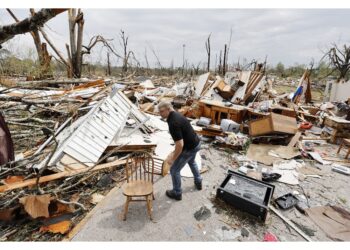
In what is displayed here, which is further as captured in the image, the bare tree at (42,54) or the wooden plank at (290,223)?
the bare tree at (42,54)

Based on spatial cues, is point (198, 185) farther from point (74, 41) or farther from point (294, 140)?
point (74, 41)

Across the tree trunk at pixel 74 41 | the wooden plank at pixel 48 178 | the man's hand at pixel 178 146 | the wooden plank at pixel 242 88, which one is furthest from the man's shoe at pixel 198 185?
the tree trunk at pixel 74 41

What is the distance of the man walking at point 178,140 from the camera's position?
301cm

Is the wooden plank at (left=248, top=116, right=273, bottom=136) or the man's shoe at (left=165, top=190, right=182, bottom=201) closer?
the man's shoe at (left=165, top=190, right=182, bottom=201)

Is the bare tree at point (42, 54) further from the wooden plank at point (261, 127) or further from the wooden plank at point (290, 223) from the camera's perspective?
the wooden plank at point (290, 223)

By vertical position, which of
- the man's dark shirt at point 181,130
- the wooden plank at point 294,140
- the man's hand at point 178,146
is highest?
the man's dark shirt at point 181,130

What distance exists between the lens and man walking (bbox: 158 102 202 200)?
3.01 metres

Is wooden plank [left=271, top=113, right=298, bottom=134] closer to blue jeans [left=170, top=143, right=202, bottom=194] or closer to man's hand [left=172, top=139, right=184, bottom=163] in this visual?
blue jeans [left=170, top=143, right=202, bottom=194]

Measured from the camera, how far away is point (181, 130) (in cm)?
307

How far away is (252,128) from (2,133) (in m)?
6.08

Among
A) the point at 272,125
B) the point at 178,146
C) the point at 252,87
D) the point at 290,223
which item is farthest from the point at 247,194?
the point at 252,87

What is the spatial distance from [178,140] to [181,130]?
16cm

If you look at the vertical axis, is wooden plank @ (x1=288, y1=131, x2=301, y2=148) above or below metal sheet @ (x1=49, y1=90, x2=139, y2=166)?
below

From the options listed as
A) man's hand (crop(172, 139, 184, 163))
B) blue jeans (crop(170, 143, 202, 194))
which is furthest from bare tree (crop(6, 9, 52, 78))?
man's hand (crop(172, 139, 184, 163))
